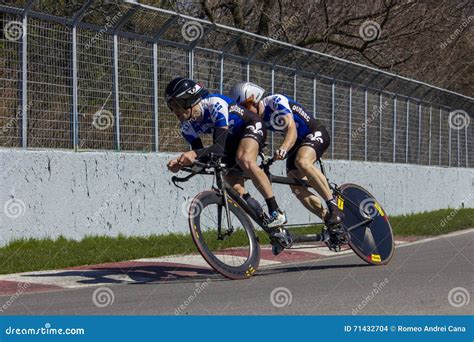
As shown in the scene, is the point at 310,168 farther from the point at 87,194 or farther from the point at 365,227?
the point at 87,194

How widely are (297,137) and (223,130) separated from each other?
1.27 metres

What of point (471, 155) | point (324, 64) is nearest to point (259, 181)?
point (324, 64)

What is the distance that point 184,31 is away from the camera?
15.3 metres

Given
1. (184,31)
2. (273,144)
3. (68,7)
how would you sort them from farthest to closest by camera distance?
(273,144) < (184,31) < (68,7)

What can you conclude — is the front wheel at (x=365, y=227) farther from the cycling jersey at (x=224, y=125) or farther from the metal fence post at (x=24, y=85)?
the metal fence post at (x=24, y=85)

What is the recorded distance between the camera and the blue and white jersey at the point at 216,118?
9258 millimetres

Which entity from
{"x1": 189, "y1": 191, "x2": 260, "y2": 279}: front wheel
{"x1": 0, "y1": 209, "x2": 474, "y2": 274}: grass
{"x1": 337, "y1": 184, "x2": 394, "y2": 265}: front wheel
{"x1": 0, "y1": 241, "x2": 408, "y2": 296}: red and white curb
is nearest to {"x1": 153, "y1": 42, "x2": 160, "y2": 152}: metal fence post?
{"x1": 0, "y1": 209, "x2": 474, "y2": 274}: grass

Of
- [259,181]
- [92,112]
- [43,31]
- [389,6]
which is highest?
[389,6]

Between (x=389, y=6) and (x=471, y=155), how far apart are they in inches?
273

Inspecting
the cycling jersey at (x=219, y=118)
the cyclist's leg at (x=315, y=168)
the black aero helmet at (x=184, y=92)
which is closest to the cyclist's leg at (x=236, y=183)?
the cycling jersey at (x=219, y=118)

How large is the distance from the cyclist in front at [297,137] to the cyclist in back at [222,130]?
0.83 feet

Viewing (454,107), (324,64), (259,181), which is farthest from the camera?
(454,107)

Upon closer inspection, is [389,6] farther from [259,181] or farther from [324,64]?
[259,181]

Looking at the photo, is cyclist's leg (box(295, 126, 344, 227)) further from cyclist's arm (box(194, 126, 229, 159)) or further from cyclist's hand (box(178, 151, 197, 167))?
cyclist's hand (box(178, 151, 197, 167))
